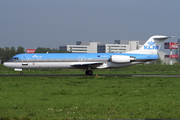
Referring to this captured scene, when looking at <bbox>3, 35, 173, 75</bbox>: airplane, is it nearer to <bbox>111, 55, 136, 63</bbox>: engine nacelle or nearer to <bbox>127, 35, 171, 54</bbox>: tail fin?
<bbox>111, 55, 136, 63</bbox>: engine nacelle

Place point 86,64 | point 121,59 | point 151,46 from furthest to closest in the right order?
1. point 151,46
2. point 121,59
3. point 86,64

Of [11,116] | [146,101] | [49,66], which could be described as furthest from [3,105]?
[49,66]

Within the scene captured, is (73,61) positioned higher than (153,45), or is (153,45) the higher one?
(153,45)

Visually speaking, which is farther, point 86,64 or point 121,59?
point 121,59

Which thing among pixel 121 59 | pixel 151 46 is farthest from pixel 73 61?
pixel 151 46

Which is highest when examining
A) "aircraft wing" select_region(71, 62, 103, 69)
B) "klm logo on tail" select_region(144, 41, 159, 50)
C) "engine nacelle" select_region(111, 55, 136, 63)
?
"klm logo on tail" select_region(144, 41, 159, 50)

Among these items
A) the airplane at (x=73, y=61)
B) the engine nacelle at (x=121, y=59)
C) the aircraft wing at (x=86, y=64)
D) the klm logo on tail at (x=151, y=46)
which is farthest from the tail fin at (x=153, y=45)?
the aircraft wing at (x=86, y=64)

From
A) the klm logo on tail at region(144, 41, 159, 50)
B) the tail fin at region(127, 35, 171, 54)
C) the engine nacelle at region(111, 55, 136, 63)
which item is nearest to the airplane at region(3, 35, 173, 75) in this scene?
the engine nacelle at region(111, 55, 136, 63)

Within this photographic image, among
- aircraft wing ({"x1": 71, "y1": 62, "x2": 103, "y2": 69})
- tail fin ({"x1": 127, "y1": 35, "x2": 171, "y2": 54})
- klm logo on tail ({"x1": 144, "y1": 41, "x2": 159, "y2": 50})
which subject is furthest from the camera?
klm logo on tail ({"x1": 144, "y1": 41, "x2": 159, "y2": 50})

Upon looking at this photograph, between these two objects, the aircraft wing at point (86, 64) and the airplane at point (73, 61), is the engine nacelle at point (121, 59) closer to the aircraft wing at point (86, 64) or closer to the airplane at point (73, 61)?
the airplane at point (73, 61)

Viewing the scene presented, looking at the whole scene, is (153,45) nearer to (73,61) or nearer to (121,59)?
(121,59)

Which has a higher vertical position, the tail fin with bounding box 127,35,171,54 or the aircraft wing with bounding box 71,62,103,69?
the tail fin with bounding box 127,35,171,54

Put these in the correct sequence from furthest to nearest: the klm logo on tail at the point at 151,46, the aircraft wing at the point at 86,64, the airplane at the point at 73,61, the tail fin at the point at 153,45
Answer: the klm logo on tail at the point at 151,46
the tail fin at the point at 153,45
the airplane at the point at 73,61
the aircraft wing at the point at 86,64

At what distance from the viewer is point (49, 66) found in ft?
131
